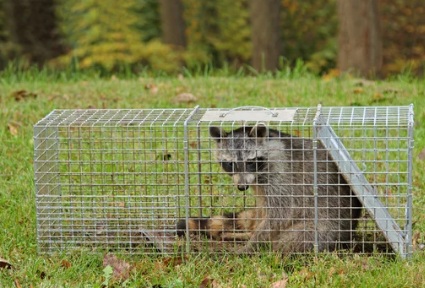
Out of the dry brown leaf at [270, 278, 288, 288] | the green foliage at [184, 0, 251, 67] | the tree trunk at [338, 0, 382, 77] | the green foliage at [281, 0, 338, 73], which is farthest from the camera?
the green foliage at [281, 0, 338, 73]

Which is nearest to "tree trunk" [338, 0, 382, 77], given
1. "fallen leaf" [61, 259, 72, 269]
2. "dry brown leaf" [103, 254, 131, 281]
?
"dry brown leaf" [103, 254, 131, 281]

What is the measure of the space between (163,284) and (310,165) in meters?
1.27

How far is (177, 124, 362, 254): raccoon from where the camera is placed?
5.47 metres

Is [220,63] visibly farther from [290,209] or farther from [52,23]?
[290,209]

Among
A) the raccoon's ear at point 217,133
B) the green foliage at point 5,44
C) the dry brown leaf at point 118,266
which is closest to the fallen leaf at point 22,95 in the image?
A: the raccoon's ear at point 217,133

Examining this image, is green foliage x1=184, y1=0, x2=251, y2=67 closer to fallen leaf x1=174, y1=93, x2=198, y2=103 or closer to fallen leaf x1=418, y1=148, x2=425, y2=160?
fallen leaf x1=174, y1=93, x2=198, y2=103

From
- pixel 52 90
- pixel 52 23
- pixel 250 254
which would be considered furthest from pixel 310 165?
pixel 52 23

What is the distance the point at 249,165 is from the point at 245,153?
81mm

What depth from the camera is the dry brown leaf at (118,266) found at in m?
5.13

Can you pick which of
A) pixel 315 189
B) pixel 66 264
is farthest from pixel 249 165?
pixel 66 264

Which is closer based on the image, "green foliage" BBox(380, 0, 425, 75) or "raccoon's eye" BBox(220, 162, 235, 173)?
"raccoon's eye" BBox(220, 162, 235, 173)

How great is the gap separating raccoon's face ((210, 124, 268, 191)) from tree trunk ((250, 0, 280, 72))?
35.0 feet

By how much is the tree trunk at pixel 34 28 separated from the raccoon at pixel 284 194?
49.0 feet

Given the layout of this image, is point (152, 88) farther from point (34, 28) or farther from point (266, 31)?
point (34, 28)
